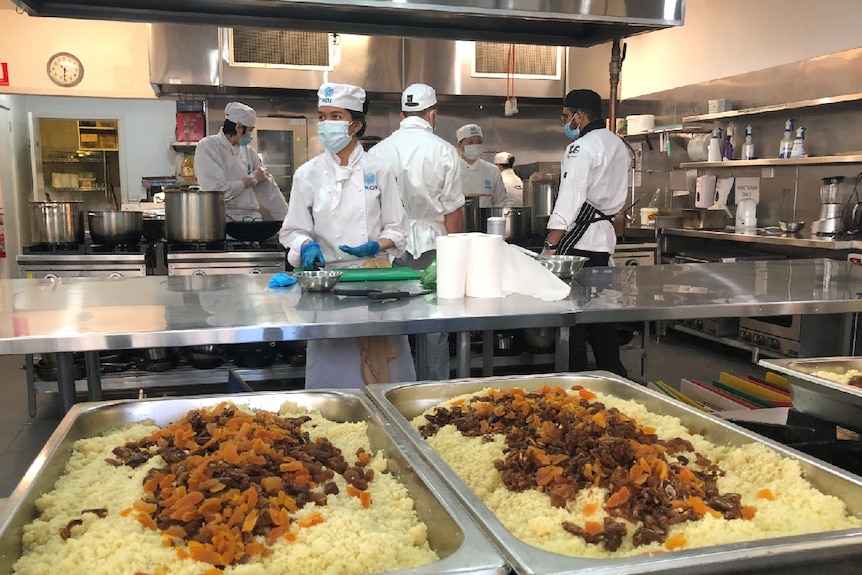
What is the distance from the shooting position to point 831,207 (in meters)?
5.03

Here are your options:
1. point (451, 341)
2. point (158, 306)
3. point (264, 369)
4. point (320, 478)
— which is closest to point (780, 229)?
point (451, 341)

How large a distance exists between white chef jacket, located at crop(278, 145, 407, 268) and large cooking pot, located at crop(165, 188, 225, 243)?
1084 millimetres

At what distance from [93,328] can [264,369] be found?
2.48 metres

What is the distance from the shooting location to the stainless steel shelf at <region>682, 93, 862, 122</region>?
4902 millimetres

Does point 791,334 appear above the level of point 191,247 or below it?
below

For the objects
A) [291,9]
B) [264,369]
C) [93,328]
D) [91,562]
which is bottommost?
[264,369]

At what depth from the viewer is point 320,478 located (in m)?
1.24

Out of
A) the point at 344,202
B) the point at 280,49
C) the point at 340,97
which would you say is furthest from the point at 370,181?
the point at 280,49

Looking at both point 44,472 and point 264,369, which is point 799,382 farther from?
point 264,369

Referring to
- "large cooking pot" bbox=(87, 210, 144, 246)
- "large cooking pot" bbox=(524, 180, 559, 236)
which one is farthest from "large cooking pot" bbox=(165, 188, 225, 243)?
"large cooking pot" bbox=(524, 180, 559, 236)

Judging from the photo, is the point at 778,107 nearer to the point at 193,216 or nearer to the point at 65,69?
the point at 193,216

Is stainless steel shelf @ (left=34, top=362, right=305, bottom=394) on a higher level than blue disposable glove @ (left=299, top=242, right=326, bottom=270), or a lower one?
lower

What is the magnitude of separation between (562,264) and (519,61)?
449 centimetres

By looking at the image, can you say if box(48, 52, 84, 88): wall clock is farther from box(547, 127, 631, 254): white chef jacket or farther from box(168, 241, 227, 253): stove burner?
box(547, 127, 631, 254): white chef jacket
